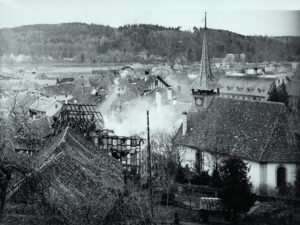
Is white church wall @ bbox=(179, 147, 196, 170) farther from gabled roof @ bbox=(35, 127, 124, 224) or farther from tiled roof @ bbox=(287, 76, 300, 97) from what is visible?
tiled roof @ bbox=(287, 76, 300, 97)

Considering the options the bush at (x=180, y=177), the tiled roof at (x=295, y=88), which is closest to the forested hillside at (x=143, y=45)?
the tiled roof at (x=295, y=88)

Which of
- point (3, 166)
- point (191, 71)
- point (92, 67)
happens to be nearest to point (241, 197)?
point (3, 166)

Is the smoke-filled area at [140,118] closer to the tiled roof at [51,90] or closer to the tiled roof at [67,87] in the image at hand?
the tiled roof at [51,90]

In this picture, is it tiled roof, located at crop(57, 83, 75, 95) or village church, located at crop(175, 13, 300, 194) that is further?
tiled roof, located at crop(57, 83, 75, 95)

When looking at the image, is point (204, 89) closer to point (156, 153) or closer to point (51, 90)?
point (156, 153)

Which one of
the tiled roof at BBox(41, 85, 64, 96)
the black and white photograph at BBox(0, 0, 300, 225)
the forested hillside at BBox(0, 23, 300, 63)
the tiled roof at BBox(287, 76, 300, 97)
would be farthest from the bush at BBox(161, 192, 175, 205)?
the forested hillside at BBox(0, 23, 300, 63)

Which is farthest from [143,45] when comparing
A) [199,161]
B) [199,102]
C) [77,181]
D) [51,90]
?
[77,181]
